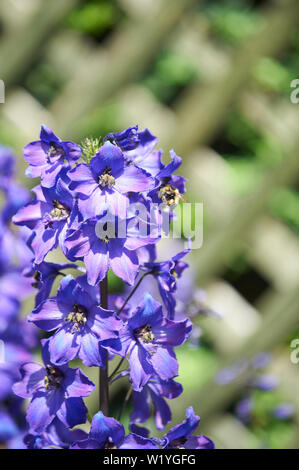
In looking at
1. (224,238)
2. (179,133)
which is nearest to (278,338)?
(224,238)

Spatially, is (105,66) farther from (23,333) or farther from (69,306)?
(69,306)

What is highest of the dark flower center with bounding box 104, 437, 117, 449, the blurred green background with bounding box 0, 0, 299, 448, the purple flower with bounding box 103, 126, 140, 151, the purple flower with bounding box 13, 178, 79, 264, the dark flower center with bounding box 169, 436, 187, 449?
the blurred green background with bounding box 0, 0, 299, 448

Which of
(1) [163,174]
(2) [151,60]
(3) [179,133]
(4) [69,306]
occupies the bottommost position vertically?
(4) [69,306]

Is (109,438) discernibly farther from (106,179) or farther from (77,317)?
(106,179)

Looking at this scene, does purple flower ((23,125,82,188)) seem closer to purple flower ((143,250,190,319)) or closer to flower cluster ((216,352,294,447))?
purple flower ((143,250,190,319))

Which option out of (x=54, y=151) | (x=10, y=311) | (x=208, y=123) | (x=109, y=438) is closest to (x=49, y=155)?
(x=54, y=151)

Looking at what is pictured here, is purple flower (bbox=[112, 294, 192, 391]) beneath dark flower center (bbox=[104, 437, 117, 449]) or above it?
above

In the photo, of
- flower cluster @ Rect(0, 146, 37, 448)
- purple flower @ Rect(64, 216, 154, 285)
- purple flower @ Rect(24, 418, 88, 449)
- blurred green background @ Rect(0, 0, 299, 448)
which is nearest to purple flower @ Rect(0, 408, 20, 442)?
flower cluster @ Rect(0, 146, 37, 448)
